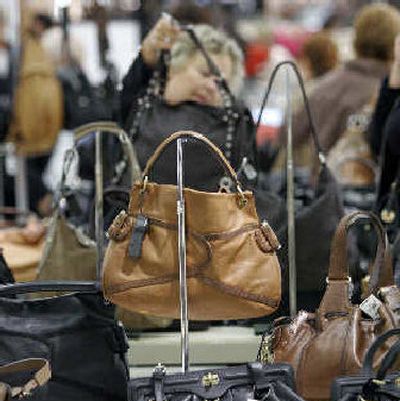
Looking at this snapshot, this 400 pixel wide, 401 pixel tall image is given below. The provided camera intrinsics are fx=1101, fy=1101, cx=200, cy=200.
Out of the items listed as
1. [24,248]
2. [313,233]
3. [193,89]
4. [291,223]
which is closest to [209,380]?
[291,223]

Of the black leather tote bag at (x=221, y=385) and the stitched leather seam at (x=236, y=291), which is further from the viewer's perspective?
the stitched leather seam at (x=236, y=291)

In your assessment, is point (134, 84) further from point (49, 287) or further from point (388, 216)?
point (49, 287)

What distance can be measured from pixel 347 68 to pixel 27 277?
2.27 metres

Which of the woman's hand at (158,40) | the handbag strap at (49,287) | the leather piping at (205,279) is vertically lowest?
the handbag strap at (49,287)

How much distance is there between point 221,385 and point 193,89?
1505 mm

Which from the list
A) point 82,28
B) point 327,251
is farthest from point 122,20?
point 327,251

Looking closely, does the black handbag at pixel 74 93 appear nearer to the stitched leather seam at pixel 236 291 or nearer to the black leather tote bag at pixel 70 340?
the black leather tote bag at pixel 70 340

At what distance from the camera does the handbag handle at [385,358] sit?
2.52 meters

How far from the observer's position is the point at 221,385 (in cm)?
259

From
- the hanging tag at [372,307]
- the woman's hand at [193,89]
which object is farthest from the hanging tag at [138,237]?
the woman's hand at [193,89]

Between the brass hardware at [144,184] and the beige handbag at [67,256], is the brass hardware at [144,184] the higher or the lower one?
the higher one

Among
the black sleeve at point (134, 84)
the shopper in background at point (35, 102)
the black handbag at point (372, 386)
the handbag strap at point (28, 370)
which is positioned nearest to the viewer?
the black handbag at point (372, 386)

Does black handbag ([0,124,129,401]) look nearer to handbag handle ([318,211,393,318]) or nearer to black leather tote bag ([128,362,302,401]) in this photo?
black leather tote bag ([128,362,302,401])

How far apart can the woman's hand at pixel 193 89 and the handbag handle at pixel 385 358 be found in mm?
1456
